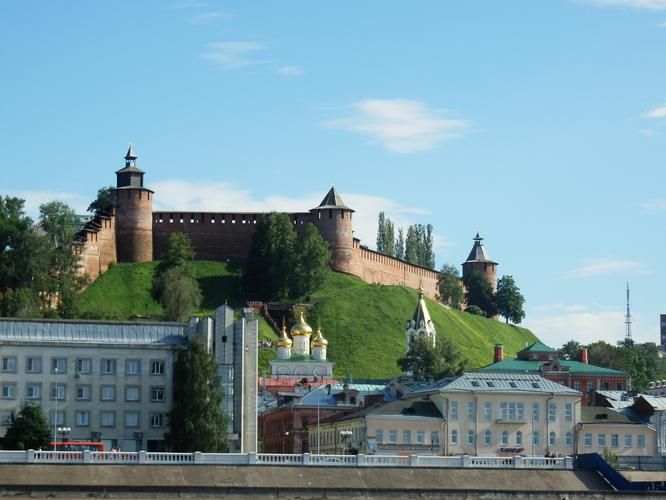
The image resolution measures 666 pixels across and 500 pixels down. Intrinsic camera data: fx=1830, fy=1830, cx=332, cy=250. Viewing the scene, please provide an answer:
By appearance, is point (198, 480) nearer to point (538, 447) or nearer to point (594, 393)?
point (538, 447)

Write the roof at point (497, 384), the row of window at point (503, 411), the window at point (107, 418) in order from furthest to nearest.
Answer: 1. the roof at point (497, 384)
2. the row of window at point (503, 411)
3. the window at point (107, 418)

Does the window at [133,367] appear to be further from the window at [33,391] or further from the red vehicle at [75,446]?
the red vehicle at [75,446]

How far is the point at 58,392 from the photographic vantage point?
103m

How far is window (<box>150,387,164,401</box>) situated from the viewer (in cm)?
10438

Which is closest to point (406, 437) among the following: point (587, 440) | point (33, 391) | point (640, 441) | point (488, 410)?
point (488, 410)

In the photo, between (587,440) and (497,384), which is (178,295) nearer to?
(497,384)

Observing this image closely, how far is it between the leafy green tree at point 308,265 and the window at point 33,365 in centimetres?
8172

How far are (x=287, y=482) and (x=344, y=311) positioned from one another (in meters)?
95.4

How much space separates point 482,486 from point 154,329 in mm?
25704

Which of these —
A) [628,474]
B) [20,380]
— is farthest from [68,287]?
[628,474]

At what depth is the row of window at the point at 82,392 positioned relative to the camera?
103 metres

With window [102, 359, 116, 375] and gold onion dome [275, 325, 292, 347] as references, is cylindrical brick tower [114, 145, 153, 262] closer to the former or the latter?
gold onion dome [275, 325, 292, 347]

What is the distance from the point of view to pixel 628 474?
95500mm

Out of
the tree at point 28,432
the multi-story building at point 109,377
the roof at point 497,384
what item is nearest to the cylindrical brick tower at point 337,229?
the roof at point 497,384
